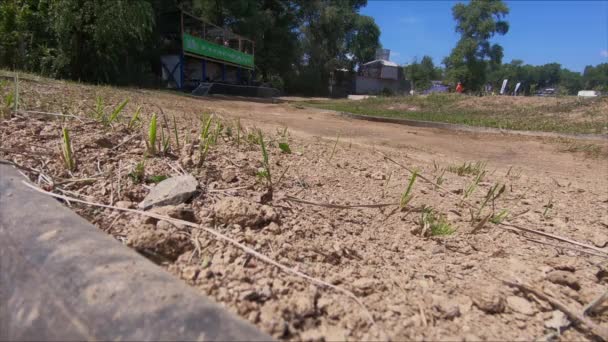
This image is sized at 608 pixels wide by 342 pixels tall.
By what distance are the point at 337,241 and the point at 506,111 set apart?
1534cm

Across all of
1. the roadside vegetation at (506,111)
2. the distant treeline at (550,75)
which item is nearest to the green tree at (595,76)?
the distant treeline at (550,75)

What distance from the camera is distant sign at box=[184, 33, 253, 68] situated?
2098 centimetres

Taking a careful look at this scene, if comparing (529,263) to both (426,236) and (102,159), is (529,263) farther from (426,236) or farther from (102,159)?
(102,159)

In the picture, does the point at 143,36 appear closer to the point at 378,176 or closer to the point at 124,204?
the point at 378,176

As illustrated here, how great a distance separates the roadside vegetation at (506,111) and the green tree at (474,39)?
1323 inches

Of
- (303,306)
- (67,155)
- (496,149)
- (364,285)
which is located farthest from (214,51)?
(303,306)

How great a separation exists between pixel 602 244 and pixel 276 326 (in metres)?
1.86

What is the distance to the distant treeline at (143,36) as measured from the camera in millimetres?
14008

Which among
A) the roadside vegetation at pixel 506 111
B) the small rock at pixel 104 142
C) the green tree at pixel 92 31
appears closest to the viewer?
the small rock at pixel 104 142

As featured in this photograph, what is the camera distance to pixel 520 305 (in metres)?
1.21

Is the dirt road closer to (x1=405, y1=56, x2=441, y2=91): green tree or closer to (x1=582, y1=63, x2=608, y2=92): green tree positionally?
(x1=405, y1=56, x2=441, y2=91): green tree

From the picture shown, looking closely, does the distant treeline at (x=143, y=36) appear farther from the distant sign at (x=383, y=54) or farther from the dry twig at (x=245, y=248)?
the dry twig at (x=245, y=248)

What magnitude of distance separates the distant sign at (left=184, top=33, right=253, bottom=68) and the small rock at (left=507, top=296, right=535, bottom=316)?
71.7 feet

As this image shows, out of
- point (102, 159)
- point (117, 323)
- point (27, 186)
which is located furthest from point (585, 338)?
point (102, 159)
